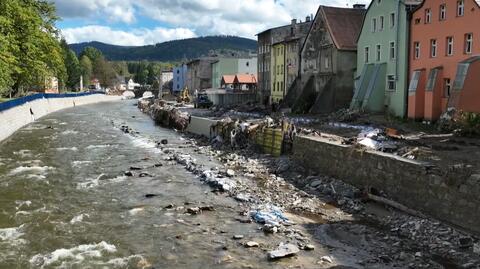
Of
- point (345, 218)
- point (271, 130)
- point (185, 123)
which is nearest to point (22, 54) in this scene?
point (185, 123)

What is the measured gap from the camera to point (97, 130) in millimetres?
55719

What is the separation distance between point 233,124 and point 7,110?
22552 millimetres

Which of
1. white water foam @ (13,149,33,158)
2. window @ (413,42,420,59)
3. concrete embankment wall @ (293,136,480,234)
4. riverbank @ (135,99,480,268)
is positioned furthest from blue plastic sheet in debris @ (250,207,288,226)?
window @ (413,42,420,59)

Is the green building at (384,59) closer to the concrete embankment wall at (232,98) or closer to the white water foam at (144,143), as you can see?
the white water foam at (144,143)

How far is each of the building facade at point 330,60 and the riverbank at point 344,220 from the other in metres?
26.3

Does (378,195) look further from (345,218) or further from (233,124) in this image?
(233,124)

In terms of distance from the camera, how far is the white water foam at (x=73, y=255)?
14664 millimetres

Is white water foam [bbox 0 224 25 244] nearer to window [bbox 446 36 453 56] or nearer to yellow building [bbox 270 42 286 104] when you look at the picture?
window [bbox 446 36 453 56]

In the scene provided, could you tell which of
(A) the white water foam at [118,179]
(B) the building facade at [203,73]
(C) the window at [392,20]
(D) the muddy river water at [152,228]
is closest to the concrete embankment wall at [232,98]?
(B) the building facade at [203,73]

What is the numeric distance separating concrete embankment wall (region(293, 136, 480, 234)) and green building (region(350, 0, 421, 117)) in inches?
805

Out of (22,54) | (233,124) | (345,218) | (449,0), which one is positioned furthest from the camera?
(22,54)

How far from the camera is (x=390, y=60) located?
46312 millimetres

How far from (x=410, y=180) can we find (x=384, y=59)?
2997 centimetres

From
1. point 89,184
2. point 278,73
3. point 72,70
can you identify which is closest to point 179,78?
point 72,70
